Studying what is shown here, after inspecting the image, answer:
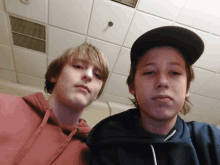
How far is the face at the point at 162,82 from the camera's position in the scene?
451 mm

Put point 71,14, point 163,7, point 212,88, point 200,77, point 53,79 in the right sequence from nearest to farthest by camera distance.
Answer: point 53,79 → point 163,7 → point 71,14 → point 200,77 → point 212,88

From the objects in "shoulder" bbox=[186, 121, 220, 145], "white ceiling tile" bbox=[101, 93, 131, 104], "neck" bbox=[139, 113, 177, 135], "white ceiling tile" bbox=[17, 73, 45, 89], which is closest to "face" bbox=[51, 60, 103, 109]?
"neck" bbox=[139, 113, 177, 135]

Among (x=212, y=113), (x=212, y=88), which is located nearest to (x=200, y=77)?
(x=212, y=88)

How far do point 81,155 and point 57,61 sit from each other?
0.68 meters

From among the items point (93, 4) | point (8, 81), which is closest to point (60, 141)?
point (93, 4)

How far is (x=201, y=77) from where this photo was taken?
163 centimetres

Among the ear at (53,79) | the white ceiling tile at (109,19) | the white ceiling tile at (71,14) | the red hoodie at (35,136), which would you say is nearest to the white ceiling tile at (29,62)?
the white ceiling tile at (71,14)

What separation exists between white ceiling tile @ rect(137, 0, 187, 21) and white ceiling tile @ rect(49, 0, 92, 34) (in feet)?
1.95

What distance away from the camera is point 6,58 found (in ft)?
5.66

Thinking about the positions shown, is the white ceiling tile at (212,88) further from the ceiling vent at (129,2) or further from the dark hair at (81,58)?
the dark hair at (81,58)

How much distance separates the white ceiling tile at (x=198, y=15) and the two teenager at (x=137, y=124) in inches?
35.7

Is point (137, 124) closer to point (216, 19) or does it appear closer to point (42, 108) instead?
point (42, 108)

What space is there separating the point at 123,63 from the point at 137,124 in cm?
117

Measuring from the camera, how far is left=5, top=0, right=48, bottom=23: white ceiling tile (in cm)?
121
